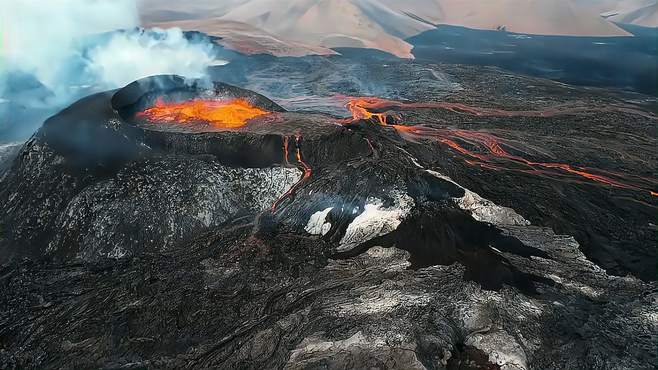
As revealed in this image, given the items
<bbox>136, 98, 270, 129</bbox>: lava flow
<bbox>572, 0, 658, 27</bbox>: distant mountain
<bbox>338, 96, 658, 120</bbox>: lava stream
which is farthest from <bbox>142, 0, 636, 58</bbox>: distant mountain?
<bbox>136, 98, 270, 129</bbox>: lava flow

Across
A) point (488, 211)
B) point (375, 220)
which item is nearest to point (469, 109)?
point (488, 211)

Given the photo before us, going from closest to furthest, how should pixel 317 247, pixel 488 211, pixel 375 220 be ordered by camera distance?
1. pixel 317 247
2. pixel 375 220
3. pixel 488 211

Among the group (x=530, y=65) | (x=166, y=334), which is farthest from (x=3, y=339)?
(x=530, y=65)

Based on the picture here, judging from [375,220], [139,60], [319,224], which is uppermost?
[139,60]

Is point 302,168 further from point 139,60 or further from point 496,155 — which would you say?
point 139,60

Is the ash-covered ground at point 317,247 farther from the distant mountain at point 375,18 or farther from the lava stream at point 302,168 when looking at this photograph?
the distant mountain at point 375,18

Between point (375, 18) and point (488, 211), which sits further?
point (375, 18)

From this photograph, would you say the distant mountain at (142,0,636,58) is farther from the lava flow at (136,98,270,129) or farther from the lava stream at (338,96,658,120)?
the lava flow at (136,98,270,129)

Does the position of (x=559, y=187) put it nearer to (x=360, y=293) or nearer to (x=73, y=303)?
(x=360, y=293)

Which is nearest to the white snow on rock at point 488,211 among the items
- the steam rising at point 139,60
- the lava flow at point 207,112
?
the lava flow at point 207,112
